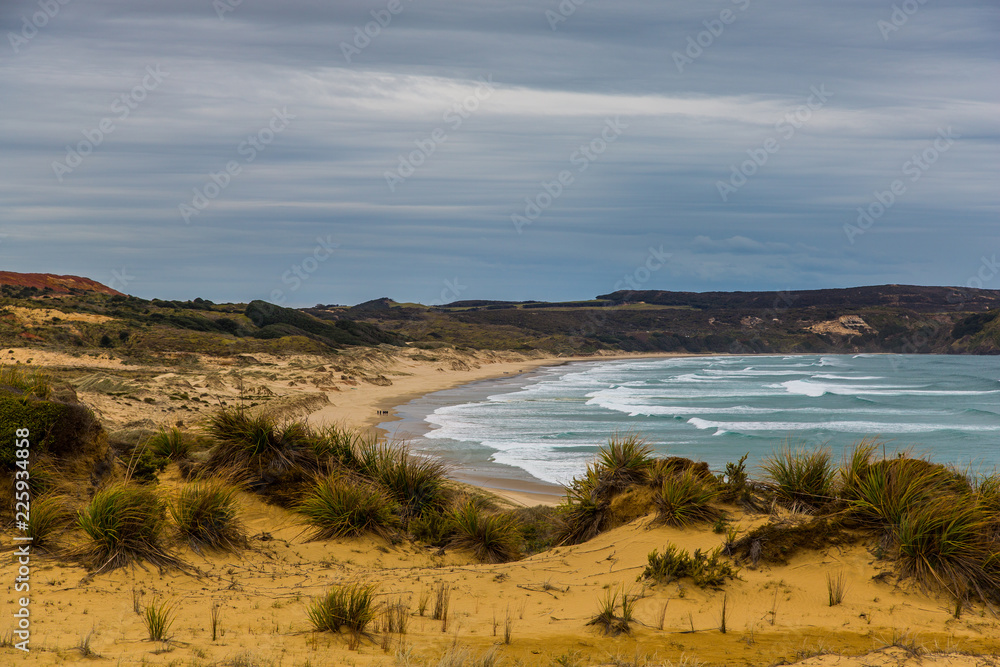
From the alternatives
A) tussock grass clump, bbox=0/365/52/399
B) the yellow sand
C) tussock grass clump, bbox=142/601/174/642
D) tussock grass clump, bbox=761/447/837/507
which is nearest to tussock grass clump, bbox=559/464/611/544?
the yellow sand

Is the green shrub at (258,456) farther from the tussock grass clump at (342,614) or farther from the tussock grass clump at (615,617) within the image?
the tussock grass clump at (615,617)

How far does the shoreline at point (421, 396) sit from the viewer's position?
58.4 feet

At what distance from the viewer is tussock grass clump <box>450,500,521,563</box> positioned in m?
8.70

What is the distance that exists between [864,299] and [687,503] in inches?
7816

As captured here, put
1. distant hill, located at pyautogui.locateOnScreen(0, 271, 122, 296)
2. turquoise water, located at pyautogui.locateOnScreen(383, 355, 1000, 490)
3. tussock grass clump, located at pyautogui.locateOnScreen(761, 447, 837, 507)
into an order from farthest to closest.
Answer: distant hill, located at pyautogui.locateOnScreen(0, 271, 122, 296), turquoise water, located at pyautogui.locateOnScreen(383, 355, 1000, 490), tussock grass clump, located at pyautogui.locateOnScreen(761, 447, 837, 507)

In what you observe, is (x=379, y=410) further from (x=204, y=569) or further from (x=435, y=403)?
(x=204, y=569)

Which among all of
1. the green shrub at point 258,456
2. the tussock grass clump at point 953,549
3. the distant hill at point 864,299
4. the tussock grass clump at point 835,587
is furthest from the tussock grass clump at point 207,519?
the distant hill at point 864,299

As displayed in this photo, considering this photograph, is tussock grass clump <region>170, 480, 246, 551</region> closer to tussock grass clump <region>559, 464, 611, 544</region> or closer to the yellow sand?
the yellow sand

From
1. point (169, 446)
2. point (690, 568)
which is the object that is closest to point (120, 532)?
point (169, 446)

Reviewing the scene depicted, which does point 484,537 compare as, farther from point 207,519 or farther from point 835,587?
point 835,587

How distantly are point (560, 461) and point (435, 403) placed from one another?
17.8m

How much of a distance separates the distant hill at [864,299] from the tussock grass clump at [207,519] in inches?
7135

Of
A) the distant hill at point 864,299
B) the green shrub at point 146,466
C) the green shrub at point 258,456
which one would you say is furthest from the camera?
the distant hill at point 864,299

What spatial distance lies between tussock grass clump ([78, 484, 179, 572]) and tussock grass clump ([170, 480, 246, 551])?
0.43 metres
